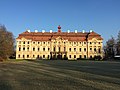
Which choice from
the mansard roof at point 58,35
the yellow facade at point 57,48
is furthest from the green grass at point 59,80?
the mansard roof at point 58,35

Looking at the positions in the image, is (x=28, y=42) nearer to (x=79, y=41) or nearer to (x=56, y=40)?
(x=56, y=40)

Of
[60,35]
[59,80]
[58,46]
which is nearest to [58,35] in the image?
[60,35]

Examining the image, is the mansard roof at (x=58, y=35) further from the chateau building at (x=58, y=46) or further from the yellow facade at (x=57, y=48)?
the yellow facade at (x=57, y=48)

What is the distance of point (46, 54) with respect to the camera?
114m

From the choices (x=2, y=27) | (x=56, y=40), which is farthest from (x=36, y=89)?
(x=56, y=40)

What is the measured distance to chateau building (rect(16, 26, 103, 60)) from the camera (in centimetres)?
11338

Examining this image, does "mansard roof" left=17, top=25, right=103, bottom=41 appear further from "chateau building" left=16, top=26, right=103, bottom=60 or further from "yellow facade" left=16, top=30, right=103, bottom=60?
"yellow facade" left=16, top=30, right=103, bottom=60

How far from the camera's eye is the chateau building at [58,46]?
4464 inches

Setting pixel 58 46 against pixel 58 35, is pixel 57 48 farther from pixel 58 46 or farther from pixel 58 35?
pixel 58 35

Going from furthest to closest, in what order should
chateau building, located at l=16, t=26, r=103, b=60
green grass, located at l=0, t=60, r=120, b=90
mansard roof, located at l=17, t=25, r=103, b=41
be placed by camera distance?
mansard roof, located at l=17, t=25, r=103, b=41 → chateau building, located at l=16, t=26, r=103, b=60 → green grass, located at l=0, t=60, r=120, b=90

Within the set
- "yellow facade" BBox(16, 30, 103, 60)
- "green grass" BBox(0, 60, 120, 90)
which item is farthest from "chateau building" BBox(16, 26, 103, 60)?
"green grass" BBox(0, 60, 120, 90)

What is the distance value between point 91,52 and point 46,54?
23.8 m

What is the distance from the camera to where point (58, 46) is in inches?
4473

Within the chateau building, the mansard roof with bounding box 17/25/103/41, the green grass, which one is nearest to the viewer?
the green grass
